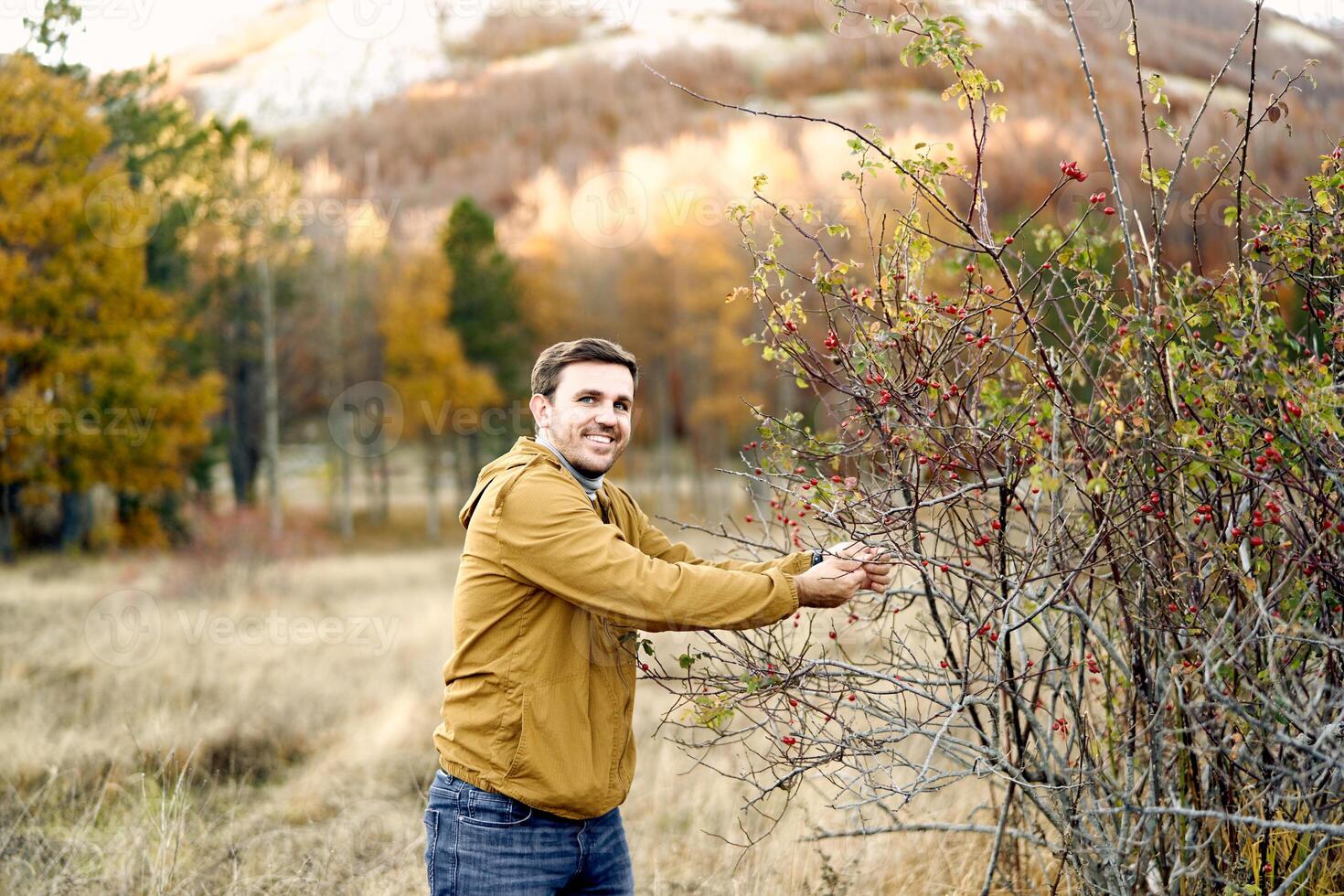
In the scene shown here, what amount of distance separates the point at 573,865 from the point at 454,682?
1.71 ft

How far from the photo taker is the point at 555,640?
2.57 meters

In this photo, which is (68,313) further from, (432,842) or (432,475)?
(432,842)

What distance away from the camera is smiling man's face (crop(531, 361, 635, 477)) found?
271 centimetres

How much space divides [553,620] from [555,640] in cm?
5

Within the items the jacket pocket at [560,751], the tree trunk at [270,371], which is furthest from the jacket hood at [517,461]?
the tree trunk at [270,371]

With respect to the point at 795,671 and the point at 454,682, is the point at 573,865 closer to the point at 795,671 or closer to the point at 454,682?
the point at 454,682

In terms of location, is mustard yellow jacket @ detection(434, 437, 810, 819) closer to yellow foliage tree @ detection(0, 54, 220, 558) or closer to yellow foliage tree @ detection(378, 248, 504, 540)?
yellow foliage tree @ detection(0, 54, 220, 558)

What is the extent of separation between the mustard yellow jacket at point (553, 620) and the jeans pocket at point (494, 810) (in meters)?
0.03

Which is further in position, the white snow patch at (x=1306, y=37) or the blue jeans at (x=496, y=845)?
the white snow patch at (x=1306, y=37)

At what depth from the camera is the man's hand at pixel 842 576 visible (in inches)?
98.8

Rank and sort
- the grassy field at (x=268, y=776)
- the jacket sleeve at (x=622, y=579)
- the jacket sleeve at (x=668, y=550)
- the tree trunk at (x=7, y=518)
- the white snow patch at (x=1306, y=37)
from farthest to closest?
the tree trunk at (x=7, y=518), the grassy field at (x=268, y=776), the white snow patch at (x=1306, y=37), the jacket sleeve at (x=668, y=550), the jacket sleeve at (x=622, y=579)

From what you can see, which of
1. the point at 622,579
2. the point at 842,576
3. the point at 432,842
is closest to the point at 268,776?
the point at 432,842

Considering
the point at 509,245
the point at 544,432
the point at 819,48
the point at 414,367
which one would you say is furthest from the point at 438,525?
the point at 819,48

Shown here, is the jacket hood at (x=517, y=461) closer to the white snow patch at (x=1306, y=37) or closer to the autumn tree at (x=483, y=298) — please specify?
the white snow patch at (x=1306, y=37)
